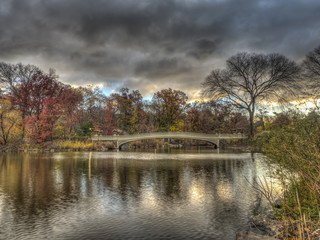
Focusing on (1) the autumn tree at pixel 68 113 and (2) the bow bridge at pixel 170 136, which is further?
(1) the autumn tree at pixel 68 113

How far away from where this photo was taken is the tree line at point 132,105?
3747 cm

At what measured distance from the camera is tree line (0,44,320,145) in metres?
37.5

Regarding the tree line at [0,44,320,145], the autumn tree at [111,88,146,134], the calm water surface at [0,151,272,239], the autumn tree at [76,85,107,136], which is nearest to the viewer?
the calm water surface at [0,151,272,239]

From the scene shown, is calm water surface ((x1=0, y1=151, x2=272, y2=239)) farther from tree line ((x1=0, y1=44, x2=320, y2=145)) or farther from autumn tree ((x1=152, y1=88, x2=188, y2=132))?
autumn tree ((x1=152, y1=88, x2=188, y2=132))

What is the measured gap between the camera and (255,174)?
15906mm

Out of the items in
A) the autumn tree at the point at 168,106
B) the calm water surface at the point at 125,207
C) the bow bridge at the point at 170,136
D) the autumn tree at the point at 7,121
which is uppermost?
the autumn tree at the point at 168,106

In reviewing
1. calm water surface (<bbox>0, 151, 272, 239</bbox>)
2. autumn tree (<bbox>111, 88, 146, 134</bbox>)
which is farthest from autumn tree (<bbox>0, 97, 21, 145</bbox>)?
calm water surface (<bbox>0, 151, 272, 239</bbox>)

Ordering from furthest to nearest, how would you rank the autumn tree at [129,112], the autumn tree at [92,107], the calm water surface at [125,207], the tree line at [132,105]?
the autumn tree at [129,112] < the autumn tree at [92,107] < the tree line at [132,105] < the calm water surface at [125,207]

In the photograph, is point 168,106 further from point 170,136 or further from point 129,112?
point 170,136

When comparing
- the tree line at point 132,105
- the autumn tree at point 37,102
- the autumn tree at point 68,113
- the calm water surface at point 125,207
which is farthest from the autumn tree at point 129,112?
the calm water surface at point 125,207

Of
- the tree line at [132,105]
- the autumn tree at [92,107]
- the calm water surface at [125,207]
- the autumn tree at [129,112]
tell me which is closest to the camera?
the calm water surface at [125,207]

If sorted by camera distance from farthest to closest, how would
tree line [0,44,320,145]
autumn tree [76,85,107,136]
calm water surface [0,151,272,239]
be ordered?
autumn tree [76,85,107,136] < tree line [0,44,320,145] < calm water surface [0,151,272,239]

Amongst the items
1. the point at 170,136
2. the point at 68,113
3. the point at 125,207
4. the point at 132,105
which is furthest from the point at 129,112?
the point at 125,207

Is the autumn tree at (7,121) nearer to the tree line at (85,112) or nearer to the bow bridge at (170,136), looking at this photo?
the tree line at (85,112)
